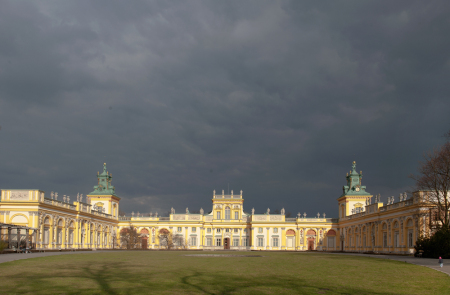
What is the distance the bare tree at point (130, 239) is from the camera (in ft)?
261

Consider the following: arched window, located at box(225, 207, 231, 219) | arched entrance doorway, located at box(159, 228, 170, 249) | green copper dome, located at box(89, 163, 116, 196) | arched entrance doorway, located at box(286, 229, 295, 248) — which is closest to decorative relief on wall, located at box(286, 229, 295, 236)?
arched entrance doorway, located at box(286, 229, 295, 248)

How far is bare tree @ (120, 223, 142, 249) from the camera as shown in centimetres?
7962

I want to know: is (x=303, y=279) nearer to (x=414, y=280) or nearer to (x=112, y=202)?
(x=414, y=280)

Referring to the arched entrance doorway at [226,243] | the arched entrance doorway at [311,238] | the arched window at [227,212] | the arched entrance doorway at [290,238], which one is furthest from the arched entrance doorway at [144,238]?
the arched entrance doorway at [311,238]

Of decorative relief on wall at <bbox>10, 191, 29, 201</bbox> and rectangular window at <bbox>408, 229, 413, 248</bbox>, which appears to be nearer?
rectangular window at <bbox>408, 229, 413, 248</bbox>

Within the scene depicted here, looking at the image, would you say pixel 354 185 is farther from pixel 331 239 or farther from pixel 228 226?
pixel 228 226

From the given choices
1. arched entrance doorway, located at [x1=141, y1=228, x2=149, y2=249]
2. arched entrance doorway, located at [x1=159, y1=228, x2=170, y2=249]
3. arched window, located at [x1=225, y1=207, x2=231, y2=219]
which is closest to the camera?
arched entrance doorway, located at [x1=159, y1=228, x2=170, y2=249]

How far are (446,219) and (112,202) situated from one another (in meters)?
63.4

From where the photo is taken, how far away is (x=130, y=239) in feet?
262

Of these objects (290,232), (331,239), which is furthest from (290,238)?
(331,239)

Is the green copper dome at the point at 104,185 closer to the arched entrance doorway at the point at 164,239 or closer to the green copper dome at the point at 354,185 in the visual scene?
the arched entrance doorway at the point at 164,239

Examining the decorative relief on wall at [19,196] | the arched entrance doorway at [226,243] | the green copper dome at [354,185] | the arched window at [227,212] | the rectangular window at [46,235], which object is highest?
the green copper dome at [354,185]

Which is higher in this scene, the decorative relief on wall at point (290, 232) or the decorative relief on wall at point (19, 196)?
the decorative relief on wall at point (19, 196)

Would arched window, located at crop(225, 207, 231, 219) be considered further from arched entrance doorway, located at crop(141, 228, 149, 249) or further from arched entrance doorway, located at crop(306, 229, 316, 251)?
arched entrance doorway, located at crop(141, 228, 149, 249)
